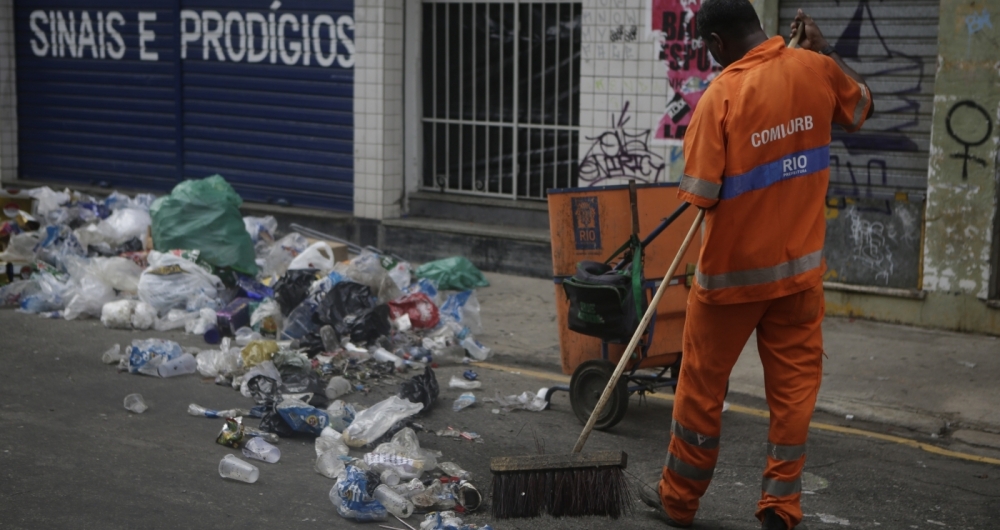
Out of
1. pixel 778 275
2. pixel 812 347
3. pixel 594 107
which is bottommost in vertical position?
pixel 812 347

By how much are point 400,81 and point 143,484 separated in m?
6.21

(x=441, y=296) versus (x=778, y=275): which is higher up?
(x=778, y=275)

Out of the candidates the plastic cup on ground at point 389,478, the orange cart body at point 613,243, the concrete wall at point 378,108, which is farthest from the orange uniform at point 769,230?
the concrete wall at point 378,108

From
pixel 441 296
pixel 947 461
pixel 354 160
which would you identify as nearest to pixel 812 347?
pixel 947 461

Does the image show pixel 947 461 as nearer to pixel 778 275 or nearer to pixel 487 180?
→ pixel 778 275

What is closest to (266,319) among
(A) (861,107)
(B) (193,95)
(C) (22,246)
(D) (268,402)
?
(D) (268,402)

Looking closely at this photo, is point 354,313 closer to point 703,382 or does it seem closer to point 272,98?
point 703,382

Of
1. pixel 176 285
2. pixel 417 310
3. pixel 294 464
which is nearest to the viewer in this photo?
pixel 294 464

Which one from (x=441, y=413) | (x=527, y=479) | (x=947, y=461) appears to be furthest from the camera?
(x=441, y=413)

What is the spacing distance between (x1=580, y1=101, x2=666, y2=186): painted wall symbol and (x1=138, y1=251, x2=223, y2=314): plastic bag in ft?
10.8

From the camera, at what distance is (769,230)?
4.14m

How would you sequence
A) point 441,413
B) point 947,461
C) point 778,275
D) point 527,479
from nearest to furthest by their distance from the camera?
point 778,275 → point 527,479 → point 947,461 → point 441,413

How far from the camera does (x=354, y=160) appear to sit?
418 inches

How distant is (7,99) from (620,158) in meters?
8.33
